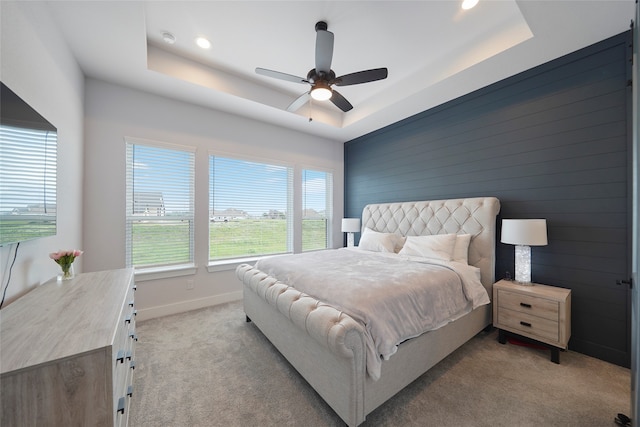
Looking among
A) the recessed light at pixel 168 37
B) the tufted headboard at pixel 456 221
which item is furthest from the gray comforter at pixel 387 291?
the recessed light at pixel 168 37

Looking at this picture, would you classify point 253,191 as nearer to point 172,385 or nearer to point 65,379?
point 172,385

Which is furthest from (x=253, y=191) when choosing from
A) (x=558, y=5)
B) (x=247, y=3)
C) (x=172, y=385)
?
(x=558, y=5)

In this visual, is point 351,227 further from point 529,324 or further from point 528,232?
point 529,324

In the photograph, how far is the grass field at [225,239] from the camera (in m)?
3.22

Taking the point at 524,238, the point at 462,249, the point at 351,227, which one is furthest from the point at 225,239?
the point at 524,238

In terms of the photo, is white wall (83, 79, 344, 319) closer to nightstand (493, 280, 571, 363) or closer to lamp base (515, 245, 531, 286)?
nightstand (493, 280, 571, 363)

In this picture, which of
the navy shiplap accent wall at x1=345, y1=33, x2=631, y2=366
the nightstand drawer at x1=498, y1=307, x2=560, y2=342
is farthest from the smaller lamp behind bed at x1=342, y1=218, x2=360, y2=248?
the nightstand drawer at x1=498, y1=307, x2=560, y2=342

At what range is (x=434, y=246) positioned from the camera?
3002 millimetres

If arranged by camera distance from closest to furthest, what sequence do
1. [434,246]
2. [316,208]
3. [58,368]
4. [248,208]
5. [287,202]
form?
[58,368]
[434,246]
[248,208]
[287,202]
[316,208]

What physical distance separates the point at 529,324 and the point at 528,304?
191 mm

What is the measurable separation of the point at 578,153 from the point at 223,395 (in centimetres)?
397

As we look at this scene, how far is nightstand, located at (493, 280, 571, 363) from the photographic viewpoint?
2.16m

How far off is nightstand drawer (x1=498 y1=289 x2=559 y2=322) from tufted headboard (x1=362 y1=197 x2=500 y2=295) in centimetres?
33

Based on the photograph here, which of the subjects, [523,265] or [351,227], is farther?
[351,227]
